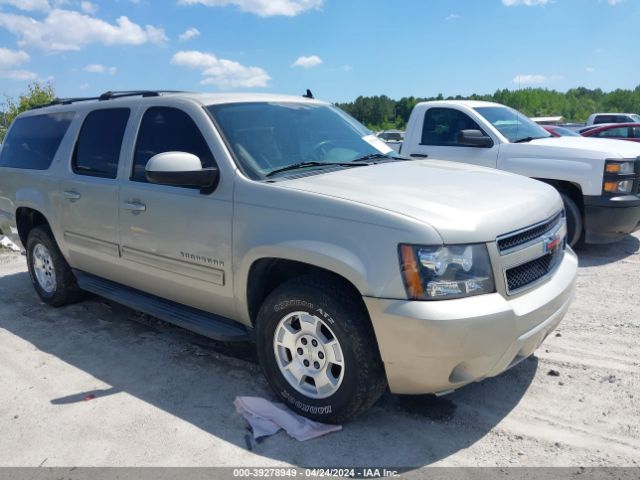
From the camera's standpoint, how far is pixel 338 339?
3.03 meters

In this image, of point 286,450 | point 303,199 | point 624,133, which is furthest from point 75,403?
point 624,133

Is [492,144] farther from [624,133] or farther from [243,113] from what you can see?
[624,133]

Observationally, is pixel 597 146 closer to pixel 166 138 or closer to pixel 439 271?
pixel 439 271

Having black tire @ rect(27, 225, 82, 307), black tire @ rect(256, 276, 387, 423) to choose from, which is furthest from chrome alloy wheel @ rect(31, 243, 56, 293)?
black tire @ rect(256, 276, 387, 423)

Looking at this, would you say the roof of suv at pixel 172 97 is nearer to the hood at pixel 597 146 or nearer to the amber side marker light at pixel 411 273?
the amber side marker light at pixel 411 273

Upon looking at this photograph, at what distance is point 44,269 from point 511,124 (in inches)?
239

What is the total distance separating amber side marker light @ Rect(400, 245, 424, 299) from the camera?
2748mm

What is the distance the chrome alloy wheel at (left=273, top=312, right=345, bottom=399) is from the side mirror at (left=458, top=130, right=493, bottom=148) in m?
4.50

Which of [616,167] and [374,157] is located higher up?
[374,157]

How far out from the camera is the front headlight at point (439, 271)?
274 centimetres

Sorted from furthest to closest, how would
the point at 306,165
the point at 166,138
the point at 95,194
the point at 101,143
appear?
1. the point at 101,143
2. the point at 95,194
3. the point at 166,138
4. the point at 306,165

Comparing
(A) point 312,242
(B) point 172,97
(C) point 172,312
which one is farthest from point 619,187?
(C) point 172,312

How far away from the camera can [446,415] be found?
333 cm

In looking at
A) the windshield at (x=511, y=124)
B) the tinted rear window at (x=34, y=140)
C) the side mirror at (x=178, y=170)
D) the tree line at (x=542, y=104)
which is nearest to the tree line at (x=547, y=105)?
the tree line at (x=542, y=104)
